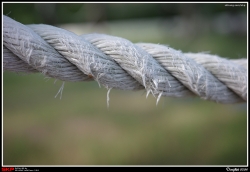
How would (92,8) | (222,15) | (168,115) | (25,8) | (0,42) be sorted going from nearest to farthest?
(0,42) → (168,115) → (25,8) → (92,8) → (222,15)

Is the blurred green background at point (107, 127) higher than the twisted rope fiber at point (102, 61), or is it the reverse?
the twisted rope fiber at point (102, 61)

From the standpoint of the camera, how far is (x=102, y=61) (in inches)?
26.9

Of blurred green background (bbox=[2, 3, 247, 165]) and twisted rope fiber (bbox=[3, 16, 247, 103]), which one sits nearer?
twisted rope fiber (bbox=[3, 16, 247, 103])

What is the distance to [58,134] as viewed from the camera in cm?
314

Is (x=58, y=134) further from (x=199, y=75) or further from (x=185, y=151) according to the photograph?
(x=199, y=75)

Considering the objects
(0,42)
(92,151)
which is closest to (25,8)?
(92,151)

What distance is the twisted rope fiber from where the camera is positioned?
2.15 feet

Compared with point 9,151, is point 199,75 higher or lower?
higher

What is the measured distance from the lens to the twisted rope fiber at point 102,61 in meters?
0.65

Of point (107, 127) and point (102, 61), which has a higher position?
point (102, 61)

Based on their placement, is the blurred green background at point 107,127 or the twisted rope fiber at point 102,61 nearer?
the twisted rope fiber at point 102,61

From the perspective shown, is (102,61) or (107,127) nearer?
(102,61)

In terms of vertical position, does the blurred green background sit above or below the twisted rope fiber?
below

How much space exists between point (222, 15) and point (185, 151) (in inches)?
295
